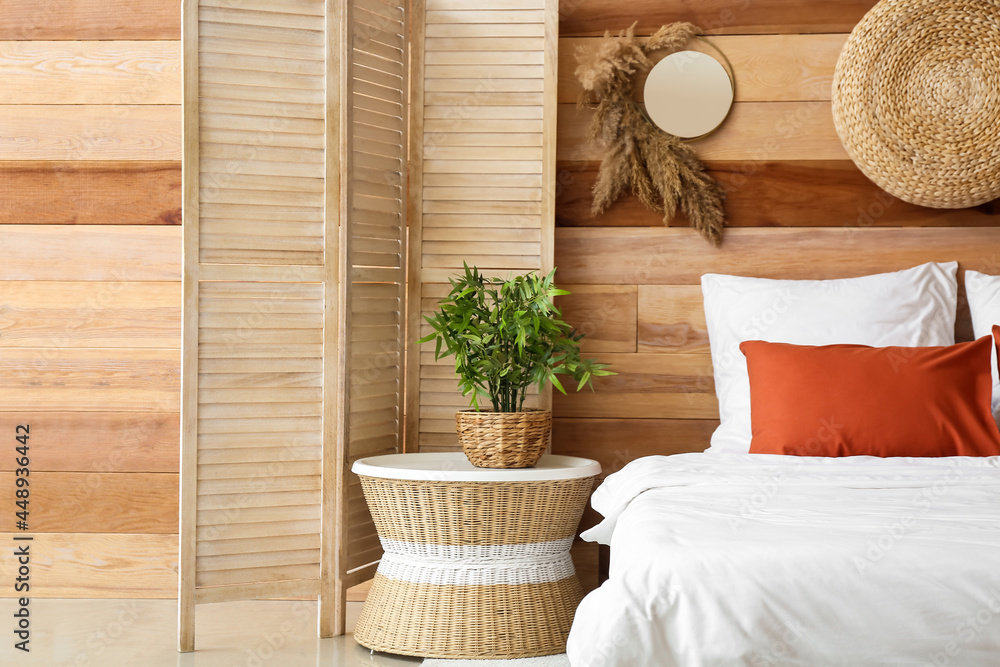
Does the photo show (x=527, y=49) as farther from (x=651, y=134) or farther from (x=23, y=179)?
(x=23, y=179)

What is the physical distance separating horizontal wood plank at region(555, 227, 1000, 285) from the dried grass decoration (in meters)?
0.08

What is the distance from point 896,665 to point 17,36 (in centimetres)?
305

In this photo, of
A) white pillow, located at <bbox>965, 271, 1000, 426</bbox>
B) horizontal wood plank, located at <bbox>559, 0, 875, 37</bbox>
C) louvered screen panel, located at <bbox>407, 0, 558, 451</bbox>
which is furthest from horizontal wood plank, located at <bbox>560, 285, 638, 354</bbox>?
white pillow, located at <bbox>965, 271, 1000, 426</bbox>

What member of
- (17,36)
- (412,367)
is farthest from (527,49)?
(17,36)

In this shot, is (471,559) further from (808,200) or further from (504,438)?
(808,200)

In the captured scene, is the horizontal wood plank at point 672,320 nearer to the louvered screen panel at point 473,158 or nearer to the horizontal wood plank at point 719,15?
the louvered screen panel at point 473,158

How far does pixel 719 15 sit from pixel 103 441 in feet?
8.04

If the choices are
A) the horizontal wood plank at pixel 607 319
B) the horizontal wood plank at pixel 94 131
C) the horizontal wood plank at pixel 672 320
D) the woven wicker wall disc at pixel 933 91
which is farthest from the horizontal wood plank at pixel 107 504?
the woven wicker wall disc at pixel 933 91

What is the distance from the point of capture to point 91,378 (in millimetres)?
2775

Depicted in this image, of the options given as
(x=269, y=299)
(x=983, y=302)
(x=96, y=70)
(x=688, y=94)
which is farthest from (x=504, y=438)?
(x=96, y=70)

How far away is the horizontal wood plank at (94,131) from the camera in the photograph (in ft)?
9.10

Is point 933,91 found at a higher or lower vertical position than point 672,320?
higher

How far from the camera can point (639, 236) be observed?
8.86 feet

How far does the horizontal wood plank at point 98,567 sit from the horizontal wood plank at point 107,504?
33mm
